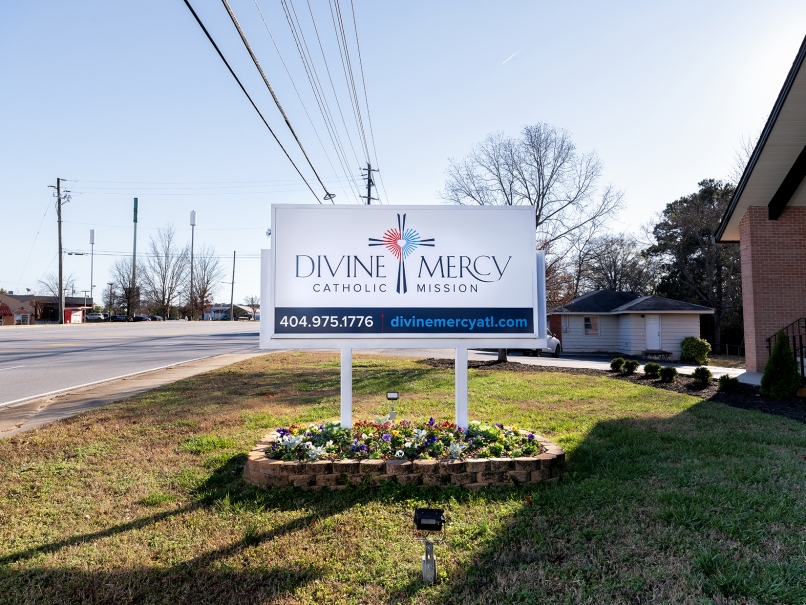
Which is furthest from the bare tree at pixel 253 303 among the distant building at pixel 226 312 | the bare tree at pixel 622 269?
the bare tree at pixel 622 269

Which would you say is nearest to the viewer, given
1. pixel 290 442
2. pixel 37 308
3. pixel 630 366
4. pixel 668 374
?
pixel 290 442

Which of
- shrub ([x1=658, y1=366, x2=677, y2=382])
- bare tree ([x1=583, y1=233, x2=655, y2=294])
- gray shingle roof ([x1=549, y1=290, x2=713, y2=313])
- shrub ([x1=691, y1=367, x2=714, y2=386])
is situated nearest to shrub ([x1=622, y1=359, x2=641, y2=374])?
shrub ([x1=658, y1=366, x2=677, y2=382])

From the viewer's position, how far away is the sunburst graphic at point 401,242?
562 centimetres

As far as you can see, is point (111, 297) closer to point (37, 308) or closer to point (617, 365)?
point (37, 308)

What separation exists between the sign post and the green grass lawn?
1.44 m

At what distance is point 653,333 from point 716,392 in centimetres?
1479

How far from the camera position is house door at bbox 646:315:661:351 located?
24.1 meters

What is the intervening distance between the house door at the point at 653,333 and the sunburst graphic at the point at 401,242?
2157 cm

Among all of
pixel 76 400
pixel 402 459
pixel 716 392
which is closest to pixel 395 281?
pixel 402 459

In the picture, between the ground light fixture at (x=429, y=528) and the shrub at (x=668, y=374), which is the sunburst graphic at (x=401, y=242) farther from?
the shrub at (x=668, y=374)

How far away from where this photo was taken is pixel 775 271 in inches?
497

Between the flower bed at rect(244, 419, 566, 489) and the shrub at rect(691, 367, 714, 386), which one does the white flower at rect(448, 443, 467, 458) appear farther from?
the shrub at rect(691, 367, 714, 386)

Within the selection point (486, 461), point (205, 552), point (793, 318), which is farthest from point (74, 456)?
point (793, 318)

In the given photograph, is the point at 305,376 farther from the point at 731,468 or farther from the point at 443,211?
the point at 731,468
